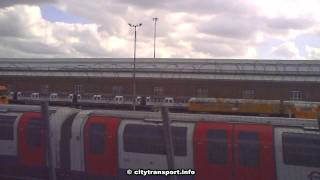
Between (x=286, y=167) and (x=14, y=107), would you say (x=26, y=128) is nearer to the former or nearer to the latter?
(x=14, y=107)

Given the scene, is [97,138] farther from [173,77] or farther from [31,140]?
[173,77]

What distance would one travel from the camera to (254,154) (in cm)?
1198

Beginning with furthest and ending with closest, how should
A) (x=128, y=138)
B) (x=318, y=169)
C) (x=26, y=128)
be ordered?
(x=26, y=128)
(x=128, y=138)
(x=318, y=169)

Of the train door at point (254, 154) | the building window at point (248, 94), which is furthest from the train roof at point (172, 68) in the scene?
the train door at point (254, 154)

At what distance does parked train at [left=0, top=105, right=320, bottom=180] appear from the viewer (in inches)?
471

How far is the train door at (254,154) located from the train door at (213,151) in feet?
0.72

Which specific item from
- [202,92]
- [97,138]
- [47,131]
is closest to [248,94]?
Result: [202,92]

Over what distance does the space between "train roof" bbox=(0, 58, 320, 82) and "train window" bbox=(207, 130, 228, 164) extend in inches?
1887

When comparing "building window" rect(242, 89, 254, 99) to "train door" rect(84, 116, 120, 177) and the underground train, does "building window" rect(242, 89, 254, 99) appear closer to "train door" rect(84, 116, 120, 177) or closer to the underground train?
the underground train

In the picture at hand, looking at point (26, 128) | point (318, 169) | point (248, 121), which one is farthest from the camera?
point (26, 128)

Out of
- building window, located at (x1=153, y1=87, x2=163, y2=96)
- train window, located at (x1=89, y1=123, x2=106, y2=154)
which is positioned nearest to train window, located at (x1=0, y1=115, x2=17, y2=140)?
train window, located at (x1=89, y1=123, x2=106, y2=154)

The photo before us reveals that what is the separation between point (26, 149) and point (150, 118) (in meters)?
4.39

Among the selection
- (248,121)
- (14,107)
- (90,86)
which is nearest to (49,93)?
(90,86)

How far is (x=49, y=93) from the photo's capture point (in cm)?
6688
